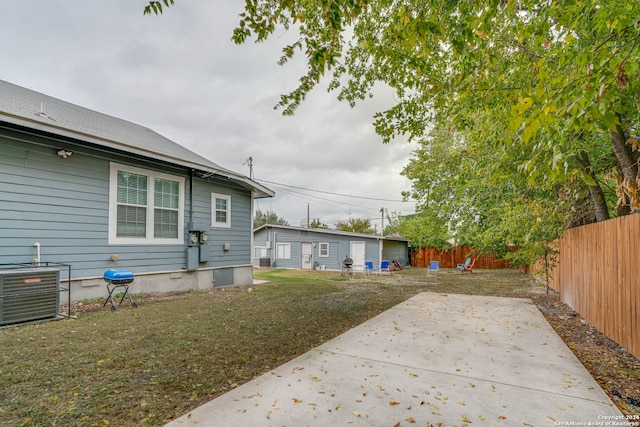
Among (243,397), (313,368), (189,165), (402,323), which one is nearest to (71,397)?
(243,397)

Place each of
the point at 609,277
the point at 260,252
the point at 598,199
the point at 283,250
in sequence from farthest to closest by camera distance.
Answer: the point at 260,252, the point at 283,250, the point at 598,199, the point at 609,277

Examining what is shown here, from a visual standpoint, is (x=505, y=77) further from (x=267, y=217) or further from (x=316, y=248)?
(x=267, y=217)

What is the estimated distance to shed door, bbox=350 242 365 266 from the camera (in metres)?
18.6

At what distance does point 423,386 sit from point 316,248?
1690 centimetres

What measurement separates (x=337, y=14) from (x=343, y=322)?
4.61m


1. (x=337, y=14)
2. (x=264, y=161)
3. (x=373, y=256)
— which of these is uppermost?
(x=264, y=161)

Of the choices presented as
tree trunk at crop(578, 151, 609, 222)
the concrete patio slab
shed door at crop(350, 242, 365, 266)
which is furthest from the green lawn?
shed door at crop(350, 242, 365, 266)

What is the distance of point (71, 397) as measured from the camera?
2.50 metres

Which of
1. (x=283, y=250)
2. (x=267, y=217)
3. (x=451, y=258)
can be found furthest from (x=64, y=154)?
(x=267, y=217)

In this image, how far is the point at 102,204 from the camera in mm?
6449

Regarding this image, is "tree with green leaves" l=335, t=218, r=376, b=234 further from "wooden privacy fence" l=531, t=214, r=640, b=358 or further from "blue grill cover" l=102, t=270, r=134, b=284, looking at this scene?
"blue grill cover" l=102, t=270, r=134, b=284

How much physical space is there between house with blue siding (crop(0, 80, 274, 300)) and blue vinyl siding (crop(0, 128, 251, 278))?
0.05 feet

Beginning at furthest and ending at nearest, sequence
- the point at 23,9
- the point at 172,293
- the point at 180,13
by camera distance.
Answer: the point at 172,293 → the point at 23,9 → the point at 180,13

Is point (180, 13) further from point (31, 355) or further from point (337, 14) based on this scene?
point (31, 355)
